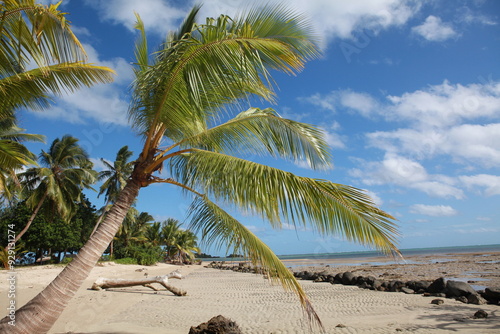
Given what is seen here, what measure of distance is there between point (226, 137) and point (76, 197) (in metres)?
24.9

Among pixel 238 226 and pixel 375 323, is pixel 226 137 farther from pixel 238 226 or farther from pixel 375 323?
pixel 375 323

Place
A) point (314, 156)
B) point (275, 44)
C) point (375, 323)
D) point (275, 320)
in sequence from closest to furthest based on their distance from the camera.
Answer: point (275, 44)
point (314, 156)
point (375, 323)
point (275, 320)

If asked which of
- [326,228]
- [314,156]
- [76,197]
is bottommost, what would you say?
[326,228]

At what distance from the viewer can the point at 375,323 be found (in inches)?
283

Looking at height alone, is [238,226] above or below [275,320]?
above

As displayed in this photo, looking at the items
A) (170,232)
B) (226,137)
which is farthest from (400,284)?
(170,232)

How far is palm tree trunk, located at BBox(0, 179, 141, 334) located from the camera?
4.05 metres

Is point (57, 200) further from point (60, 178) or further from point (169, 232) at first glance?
point (169, 232)

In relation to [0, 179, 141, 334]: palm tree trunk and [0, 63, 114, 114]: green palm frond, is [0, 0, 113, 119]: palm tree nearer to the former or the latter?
[0, 63, 114, 114]: green palm frond

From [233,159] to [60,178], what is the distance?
2572cm

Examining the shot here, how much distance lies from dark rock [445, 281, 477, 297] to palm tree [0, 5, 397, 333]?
26.9ft

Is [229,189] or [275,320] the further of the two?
[275,320]

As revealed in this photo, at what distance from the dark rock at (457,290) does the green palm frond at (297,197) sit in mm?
8488

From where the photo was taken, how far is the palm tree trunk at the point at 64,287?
13.3 feet
